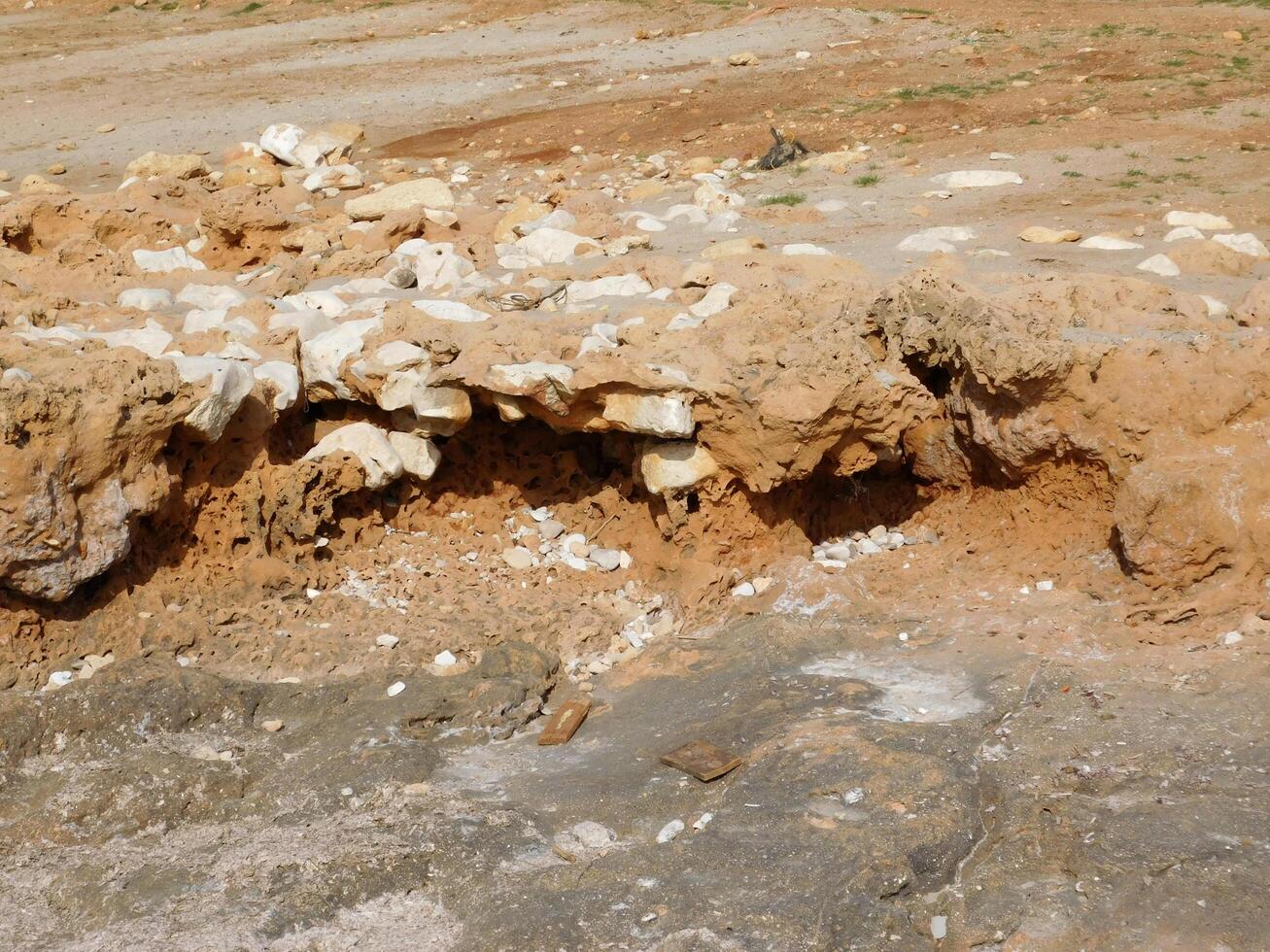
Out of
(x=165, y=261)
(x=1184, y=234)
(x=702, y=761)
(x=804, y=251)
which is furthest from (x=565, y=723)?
(x=1184, y=234)

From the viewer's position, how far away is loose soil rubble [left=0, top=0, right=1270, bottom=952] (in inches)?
201

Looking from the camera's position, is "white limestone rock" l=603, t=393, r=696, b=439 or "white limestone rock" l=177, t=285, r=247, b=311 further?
"white limestone rock" l=177, t=285, r=247, b=311

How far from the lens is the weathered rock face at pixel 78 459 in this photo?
6246 mm

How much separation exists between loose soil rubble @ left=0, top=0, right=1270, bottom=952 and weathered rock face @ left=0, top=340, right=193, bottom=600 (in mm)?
22

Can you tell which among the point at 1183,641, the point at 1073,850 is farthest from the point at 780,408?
the point at 1073,850

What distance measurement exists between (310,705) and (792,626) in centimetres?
242

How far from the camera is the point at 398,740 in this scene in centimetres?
640

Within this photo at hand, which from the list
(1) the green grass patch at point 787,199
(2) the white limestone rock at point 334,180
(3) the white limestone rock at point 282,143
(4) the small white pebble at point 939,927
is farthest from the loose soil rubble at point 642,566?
(3) the white limestone rock at point 282,143

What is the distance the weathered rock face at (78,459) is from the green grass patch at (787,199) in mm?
5183

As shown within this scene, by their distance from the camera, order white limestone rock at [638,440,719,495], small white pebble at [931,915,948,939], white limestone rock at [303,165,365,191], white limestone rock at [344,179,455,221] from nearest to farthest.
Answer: small white pebble at [931,915,948,939]
white limestone rock at [638,440,719,495]
white limestone rock at [344,179,455,221]
white limestone rock at [303,165,365,191]

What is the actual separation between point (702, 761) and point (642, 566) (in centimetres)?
209

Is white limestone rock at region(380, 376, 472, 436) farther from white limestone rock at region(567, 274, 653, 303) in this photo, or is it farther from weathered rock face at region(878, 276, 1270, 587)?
weathered rock face at region(878, 276, 1270, 587)

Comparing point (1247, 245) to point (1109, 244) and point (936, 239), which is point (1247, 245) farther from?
point (936, 239)

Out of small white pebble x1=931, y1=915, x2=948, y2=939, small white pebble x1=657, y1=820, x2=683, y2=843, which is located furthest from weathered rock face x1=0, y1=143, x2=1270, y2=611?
small white pebble x1=931, y1=915, x2=948, y2=939
